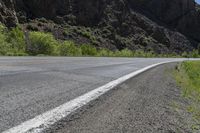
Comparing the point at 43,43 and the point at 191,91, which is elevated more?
the point at 191,91

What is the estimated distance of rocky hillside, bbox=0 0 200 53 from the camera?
89.2m

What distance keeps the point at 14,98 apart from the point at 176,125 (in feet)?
8.45

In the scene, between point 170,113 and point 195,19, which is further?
point 195,19

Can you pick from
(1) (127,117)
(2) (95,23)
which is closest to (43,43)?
(1) (127,117)

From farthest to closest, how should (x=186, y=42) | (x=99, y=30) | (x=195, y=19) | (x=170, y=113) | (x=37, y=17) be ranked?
(x=195, y=19) → (x=186, y=42) → (x=99, y=30) → (x=37, y=17) → (x=170, y=113)

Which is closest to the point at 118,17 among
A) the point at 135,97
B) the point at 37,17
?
the point at 37,17

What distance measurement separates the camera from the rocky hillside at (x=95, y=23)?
8916cm

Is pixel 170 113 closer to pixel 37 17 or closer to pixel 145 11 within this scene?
pixel 37 17

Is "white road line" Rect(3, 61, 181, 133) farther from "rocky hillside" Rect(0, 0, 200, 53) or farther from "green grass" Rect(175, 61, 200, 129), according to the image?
"rocky hillside" Rect(0, 0, 200, 53)

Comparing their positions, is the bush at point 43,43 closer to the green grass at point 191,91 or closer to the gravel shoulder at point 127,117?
the green grass at point 191,91

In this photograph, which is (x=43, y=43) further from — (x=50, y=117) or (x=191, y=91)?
(x=50, y=117)

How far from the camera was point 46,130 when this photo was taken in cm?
442

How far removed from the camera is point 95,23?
10375 cm

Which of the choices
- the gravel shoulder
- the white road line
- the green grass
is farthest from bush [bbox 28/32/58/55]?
the white road line
